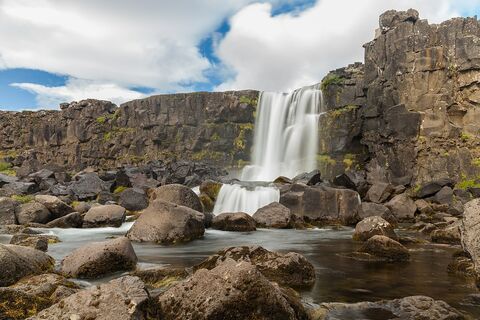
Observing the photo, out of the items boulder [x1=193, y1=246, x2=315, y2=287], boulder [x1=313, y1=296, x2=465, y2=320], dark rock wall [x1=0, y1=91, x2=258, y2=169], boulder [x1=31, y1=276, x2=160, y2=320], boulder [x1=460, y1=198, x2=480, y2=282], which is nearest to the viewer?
boulder [x1=31, y1=276, x2=160, y2=320]

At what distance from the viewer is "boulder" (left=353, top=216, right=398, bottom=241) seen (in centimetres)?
1753

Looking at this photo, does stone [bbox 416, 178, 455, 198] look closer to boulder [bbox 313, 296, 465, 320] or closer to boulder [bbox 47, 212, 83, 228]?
boulder [bbox 47, 212, 83, 228]

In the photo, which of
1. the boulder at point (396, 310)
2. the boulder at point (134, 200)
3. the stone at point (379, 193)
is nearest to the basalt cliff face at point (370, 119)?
the stone at point (379, 193)

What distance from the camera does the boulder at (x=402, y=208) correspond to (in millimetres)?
29656

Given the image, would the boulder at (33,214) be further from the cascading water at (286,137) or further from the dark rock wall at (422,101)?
the dark rock wall at (422,101)

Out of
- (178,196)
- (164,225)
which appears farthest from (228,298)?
(178,196)

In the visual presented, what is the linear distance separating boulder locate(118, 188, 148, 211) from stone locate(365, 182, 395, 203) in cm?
1774

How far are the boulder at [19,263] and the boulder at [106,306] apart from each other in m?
3.81

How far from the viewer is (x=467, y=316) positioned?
805 centimetres

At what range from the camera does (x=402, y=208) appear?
30109 mm

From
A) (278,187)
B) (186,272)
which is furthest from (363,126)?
(186,272)

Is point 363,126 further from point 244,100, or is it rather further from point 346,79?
point 244,100

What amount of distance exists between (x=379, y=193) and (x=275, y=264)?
24.9m

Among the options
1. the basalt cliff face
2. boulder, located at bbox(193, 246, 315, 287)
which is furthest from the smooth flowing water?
the basalt cliff face
